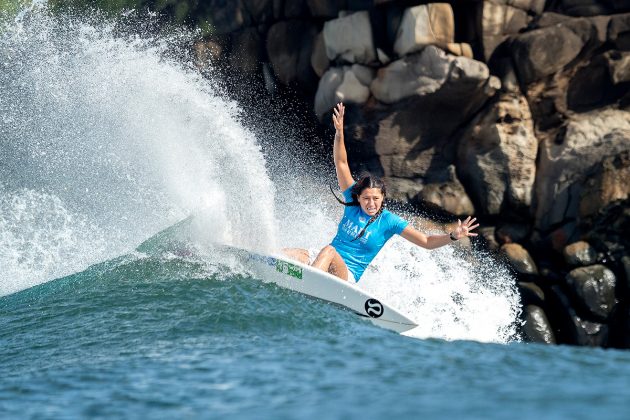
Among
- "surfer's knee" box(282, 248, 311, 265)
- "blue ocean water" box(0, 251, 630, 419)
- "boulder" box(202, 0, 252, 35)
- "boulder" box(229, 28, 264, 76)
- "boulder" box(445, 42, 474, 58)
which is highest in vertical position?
"boulder" box(202, 0, 252, 35)

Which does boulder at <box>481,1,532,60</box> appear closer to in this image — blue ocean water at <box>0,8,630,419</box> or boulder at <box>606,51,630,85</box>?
boulder at <box>606,51,630,85</box>

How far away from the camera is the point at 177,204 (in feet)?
38.6

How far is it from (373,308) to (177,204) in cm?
506

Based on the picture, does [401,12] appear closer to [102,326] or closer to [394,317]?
[394,317]

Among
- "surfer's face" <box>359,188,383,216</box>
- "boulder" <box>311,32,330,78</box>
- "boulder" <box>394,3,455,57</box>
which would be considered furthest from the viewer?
"boulder" <box>311,32,330,78</box>

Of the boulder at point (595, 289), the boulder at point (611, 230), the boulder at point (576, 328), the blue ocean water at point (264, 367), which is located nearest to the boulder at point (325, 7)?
the boulder at point (611, 230)

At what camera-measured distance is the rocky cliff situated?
14609mm

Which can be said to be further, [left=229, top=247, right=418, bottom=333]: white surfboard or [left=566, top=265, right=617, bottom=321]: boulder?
[left=566, top=265, right=617, bottom=321]: boulder

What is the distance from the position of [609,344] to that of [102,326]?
9.59 meters

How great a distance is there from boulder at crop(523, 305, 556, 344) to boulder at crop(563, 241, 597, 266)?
1158 millimetres

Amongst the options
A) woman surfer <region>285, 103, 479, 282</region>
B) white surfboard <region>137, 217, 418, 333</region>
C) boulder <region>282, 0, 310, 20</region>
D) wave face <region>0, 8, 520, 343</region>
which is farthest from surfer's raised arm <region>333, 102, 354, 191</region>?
boulder <region>282, 0, 310, 20</region>

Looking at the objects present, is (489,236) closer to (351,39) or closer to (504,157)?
(504,157)

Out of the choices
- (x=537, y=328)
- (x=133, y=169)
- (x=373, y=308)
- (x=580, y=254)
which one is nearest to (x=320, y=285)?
(x=373, y=308)

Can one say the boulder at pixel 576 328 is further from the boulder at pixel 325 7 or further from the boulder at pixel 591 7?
the boulder at pixel 325 7
